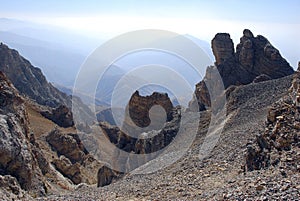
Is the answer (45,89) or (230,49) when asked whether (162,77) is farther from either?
(45,89)

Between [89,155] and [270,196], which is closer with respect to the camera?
[270,196]

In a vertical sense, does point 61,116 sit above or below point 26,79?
below

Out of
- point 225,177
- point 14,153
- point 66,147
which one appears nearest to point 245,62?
point 66,147

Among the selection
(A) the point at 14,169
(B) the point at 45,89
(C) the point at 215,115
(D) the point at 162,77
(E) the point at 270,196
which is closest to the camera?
(E) the point at 270,196

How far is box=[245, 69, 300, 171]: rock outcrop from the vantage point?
16955 millimetres

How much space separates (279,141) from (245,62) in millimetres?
41093

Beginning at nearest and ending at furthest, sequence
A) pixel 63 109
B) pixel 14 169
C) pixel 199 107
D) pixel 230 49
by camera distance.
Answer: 1. pixel 14 169
2. pixel 199 107
3. pixel 230 49
4. pixel 63 109

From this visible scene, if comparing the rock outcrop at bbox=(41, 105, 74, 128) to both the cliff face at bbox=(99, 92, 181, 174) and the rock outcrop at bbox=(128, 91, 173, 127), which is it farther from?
the cliff face at bbox=(99, 92, 181, 174)

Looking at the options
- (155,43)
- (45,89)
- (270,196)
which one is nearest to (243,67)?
(155,43)

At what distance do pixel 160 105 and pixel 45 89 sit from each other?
8054cm

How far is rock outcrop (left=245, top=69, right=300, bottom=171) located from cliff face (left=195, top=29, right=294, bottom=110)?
34307 millimetres

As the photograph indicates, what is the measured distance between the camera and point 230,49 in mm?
61156

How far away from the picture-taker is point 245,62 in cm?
5766

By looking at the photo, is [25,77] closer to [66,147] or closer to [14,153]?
[66,147]
